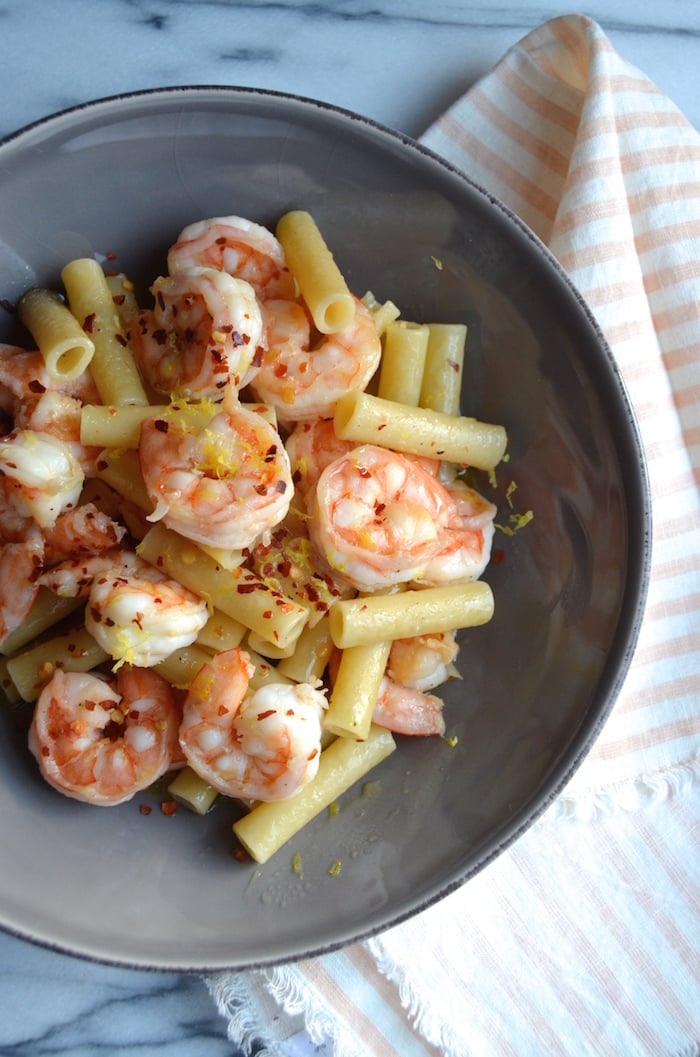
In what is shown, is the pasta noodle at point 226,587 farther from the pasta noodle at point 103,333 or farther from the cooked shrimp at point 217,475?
the pasta noodle at point 103,333

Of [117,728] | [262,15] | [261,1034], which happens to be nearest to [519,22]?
[262,15]

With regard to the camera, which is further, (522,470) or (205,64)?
(205,64)

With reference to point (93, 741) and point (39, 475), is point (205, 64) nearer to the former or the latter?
point (39, 475)

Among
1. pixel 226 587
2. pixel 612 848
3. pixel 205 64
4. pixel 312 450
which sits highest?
pixel 205 64

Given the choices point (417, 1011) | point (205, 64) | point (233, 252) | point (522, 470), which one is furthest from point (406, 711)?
point (205, 64)

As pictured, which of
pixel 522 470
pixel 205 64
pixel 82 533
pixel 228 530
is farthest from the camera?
pixel 205 64

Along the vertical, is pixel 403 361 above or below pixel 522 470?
above

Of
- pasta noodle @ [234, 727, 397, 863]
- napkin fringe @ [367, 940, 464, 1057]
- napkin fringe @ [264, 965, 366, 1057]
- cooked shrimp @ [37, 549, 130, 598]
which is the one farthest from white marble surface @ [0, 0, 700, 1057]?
cooked shrimp @ [37, 549, 130, 598]

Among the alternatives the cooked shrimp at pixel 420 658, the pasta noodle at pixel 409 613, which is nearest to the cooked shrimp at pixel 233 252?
the pasta noodle at pixel 409 613
